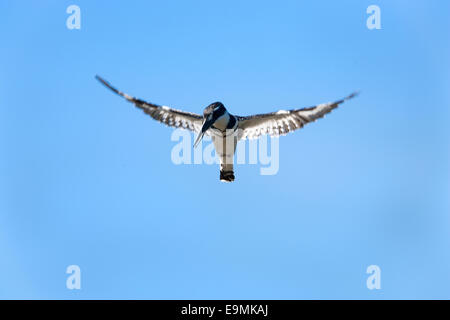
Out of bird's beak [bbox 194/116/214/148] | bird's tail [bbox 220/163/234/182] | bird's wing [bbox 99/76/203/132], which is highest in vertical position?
bird's wing [bbox 99/76/203/132]

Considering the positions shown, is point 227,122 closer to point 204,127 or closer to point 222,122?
point 222,122

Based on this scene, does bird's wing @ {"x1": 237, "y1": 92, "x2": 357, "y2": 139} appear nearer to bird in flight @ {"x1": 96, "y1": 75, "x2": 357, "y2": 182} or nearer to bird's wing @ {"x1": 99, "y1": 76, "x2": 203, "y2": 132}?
bird in flight @ {"x1": 96, "y1": 75, "x2": 357, "y2": 182}

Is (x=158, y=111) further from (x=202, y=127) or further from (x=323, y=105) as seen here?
(x=323, y=105)

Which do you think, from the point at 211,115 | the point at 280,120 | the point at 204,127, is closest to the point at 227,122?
the point at 211,115

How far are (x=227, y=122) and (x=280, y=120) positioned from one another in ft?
4.57

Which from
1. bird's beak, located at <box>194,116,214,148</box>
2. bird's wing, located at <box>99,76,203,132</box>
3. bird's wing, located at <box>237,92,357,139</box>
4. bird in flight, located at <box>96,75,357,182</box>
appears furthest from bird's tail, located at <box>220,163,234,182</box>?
bird's beak, located at <box>194,116,214,148</box>

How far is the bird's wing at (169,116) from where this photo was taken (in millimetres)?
15602

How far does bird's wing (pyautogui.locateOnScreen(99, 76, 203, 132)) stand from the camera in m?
15.6

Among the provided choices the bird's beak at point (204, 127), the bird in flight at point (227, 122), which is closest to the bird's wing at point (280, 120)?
the bird in flight at point (227, 122)

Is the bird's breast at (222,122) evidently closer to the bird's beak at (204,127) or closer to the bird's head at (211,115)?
the bird's head at (211,115)

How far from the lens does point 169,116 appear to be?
51.9ft

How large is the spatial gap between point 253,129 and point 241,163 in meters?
1.01

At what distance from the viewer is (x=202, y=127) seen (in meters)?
14.6
